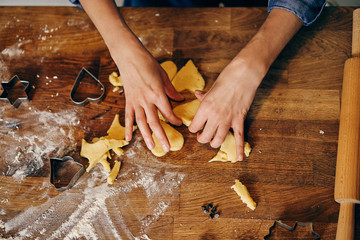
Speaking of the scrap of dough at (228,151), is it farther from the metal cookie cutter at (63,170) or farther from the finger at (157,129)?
the metal cookie cutter at (63,170)

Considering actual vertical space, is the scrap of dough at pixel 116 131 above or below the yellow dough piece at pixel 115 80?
below

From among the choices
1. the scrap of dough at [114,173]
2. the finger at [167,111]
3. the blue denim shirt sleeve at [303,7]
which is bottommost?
the scrap of dough at [114,173]

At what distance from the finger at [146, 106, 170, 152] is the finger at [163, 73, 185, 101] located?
104 mm

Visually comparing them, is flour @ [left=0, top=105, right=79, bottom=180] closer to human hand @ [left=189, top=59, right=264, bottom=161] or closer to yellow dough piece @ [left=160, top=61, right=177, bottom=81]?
yellow dough piece @ [left=160, top=61, right=177, bottom=81]

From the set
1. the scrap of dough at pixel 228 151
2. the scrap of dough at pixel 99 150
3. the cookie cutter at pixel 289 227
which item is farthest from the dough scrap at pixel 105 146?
the cookie cutter at pixel 289 227

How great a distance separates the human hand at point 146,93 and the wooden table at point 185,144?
0.12m

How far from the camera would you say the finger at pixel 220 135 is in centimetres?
97

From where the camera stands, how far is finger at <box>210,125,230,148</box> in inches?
38.0

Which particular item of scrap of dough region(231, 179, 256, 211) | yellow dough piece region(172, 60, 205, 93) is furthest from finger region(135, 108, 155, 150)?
scrap of dough region(231, 179, 256, 211)

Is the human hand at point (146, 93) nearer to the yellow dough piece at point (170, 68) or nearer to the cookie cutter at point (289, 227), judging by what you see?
the yellow dough piece at point (170, 68)

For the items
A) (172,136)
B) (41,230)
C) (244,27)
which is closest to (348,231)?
(172,136)

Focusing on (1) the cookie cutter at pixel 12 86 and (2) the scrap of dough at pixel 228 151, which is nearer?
(2) the scrap of dough at pixel 228 151

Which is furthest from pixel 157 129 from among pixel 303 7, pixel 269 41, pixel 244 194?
pixel 303 7

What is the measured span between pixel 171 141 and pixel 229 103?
0.85ft
